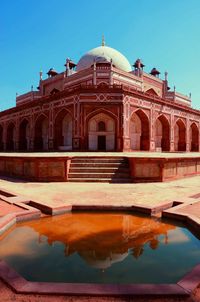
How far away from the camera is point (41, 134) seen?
958 inches

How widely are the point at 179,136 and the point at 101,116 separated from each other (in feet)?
33.2

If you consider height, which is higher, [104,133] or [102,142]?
[104,133]

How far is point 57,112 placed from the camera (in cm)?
2108

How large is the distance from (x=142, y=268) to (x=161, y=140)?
73.6 ft

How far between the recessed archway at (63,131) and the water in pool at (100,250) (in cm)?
1751

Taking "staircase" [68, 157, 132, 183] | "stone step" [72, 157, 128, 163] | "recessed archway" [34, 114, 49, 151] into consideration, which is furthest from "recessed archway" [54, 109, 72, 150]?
→ "staircase" [68, 157, 132, 183]

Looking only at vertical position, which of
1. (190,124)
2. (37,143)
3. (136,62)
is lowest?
(37,143)

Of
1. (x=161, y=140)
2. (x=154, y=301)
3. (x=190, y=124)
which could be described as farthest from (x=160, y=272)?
(x=190, y=124)

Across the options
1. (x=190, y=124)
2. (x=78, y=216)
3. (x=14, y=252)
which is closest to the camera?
(x=14, y=252)

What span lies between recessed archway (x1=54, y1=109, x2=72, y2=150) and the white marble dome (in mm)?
Result: 10635

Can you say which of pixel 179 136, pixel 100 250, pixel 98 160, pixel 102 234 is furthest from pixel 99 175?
pixel 179 136

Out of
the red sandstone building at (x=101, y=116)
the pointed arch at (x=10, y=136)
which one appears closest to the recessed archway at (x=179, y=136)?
the red sandstone building at (x=101, y=116)

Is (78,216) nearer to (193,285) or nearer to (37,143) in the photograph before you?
(193,285)

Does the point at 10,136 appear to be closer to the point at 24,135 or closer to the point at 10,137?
the point at 10,137
